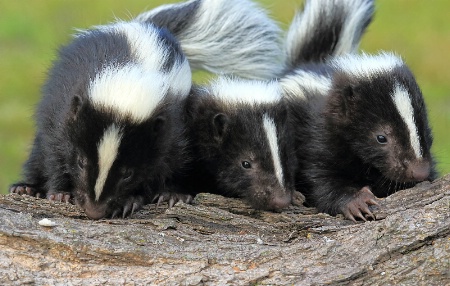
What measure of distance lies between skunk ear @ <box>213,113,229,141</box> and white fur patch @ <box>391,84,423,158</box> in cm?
130

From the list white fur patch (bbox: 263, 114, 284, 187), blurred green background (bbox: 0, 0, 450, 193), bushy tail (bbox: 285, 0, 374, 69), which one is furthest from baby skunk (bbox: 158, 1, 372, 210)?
blurred green background (bbox: 0, 0, 450, 193)

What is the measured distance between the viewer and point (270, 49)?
7926 mm

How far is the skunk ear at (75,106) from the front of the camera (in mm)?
5551

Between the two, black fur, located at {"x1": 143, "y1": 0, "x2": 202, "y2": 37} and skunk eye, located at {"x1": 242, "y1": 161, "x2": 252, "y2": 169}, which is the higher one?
black fur, located at {"x1": 143, "y1": 0, "x2": 202, "y2": 37}

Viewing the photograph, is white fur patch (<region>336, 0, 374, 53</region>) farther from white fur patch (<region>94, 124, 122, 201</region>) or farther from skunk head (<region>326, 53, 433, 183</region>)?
white fur patch (<region>94, 124, 122, 201</region>)

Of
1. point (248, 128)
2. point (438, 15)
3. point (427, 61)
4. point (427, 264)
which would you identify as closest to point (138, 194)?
point (248, 128)

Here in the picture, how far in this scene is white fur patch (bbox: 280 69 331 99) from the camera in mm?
6777

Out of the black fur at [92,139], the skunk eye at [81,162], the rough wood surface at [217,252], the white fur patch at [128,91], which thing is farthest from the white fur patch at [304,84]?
the skunk eye at [81,162]

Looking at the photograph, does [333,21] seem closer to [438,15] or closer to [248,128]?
[248,128]

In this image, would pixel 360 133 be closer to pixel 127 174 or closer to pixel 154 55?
pixel 154 55

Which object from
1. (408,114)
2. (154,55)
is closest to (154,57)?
(154,55)

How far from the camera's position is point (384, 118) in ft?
20.2

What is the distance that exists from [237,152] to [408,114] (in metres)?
1.33

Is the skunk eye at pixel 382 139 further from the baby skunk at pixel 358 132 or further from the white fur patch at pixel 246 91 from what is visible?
the white fur patch at pixel 246 91
